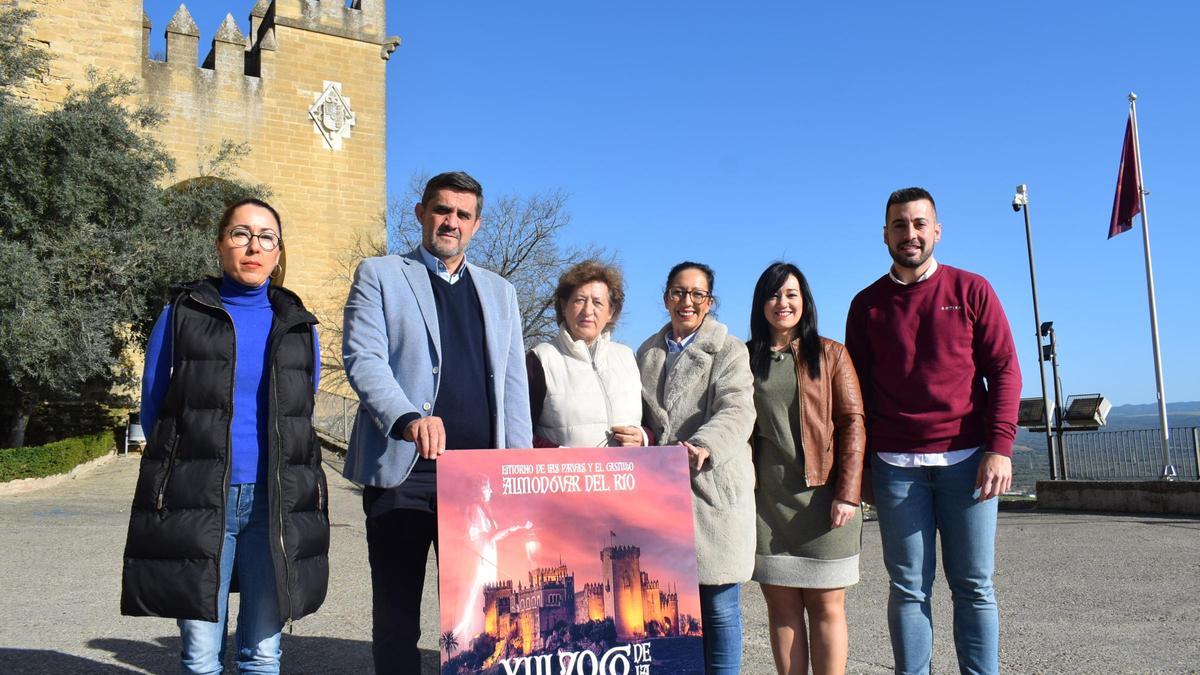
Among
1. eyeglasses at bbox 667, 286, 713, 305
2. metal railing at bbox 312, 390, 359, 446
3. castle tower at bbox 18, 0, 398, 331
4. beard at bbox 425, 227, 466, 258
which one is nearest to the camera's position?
beard at bbox 425, 227, 466, 258

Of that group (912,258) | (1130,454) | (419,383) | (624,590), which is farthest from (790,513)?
(1130,454)

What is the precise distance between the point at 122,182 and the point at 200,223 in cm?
399

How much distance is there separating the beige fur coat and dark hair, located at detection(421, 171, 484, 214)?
109cm

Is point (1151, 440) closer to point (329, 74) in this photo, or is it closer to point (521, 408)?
point (521, 408)

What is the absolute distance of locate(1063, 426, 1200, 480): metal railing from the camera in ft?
47.9

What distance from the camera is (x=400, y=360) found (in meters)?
3.27

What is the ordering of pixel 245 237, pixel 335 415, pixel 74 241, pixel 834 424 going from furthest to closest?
pixel 335 415, pixel 74 241, pixel 834 424, pixel 245 237

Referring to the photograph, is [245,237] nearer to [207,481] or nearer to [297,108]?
[207,481]

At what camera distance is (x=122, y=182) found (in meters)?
19.1

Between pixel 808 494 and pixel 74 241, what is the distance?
18.5 m

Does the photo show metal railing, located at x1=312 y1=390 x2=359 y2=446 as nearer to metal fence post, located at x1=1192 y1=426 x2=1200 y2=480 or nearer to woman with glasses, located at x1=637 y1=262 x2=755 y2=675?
metal fence post, located at x1=1192 y1=426 x2=1200 y2=480

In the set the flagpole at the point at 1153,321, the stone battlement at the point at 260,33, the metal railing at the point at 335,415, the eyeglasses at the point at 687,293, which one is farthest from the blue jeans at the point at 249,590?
the stone battlement at the point at 260,33

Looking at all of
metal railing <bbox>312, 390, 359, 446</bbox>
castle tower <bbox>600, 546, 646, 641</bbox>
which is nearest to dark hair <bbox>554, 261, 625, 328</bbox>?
castle tower <bbox>600, 546, 646, 641</bbox>

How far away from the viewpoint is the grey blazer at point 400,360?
3.15 metres
